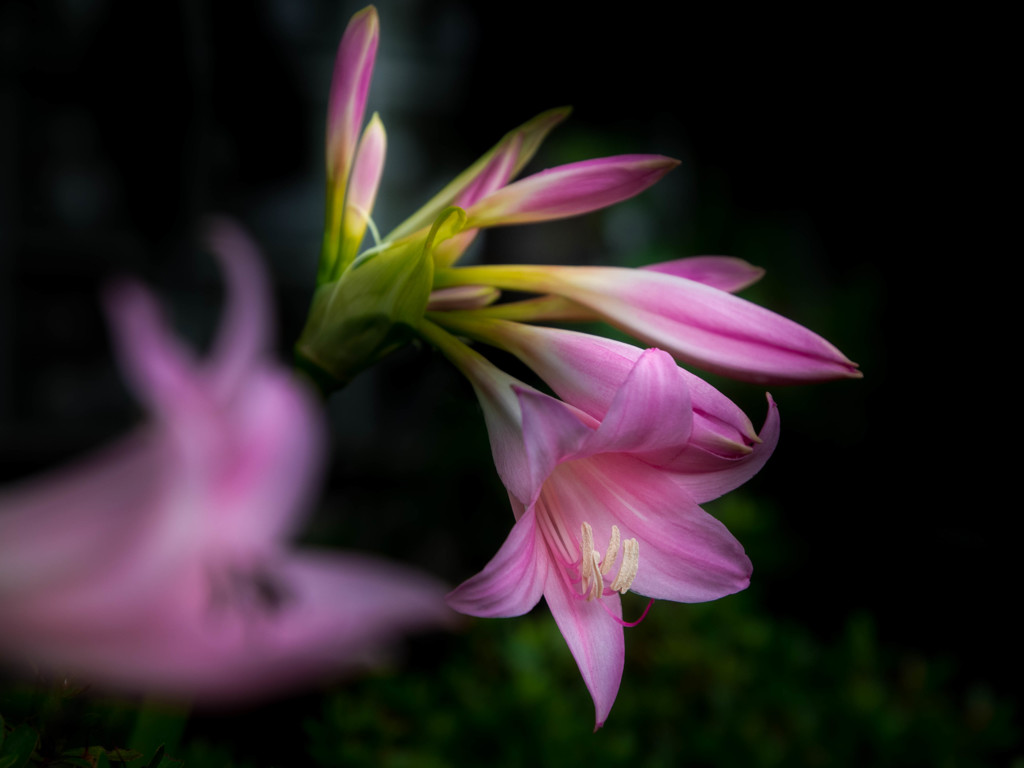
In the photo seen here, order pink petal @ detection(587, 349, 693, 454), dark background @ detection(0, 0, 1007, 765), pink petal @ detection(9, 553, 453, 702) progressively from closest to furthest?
pink petal @ detection(9, 553, 453, 702), pink petal @ detection(587, 349, 693, 454), dark background @ detection(0, 0, 1007, 765)

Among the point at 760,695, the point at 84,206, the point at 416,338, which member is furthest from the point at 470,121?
the point at 416,338

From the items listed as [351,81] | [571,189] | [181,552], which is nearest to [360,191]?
[351,81]

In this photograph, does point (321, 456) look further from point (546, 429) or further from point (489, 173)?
point (489, 173)

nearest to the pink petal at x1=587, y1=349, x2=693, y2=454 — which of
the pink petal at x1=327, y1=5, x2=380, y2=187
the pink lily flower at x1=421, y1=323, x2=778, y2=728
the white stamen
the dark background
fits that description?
the pink lily flower at x1=421, y1=323, x2=778, y2=728

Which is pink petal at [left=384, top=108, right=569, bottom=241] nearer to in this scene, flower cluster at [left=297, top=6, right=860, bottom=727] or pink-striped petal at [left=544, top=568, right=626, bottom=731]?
flower cluster at [left=297, top=6, right=860, bottom=727]

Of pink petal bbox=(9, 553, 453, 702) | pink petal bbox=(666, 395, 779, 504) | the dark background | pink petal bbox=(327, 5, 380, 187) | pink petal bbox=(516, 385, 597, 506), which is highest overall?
pink petal bbox=(327, 5, 380, 187)

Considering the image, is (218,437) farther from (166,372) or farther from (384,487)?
(384,487)
